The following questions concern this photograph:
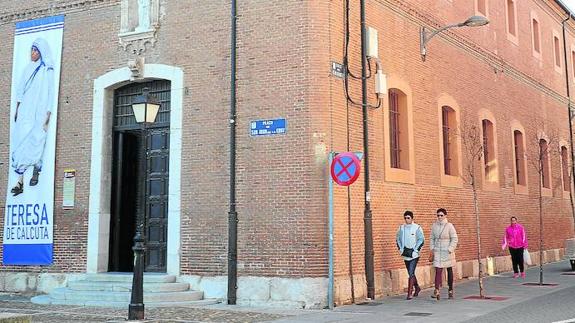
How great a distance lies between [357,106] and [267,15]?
9.09 ft

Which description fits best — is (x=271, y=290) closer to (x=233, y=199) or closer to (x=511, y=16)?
(x=233, y=199)

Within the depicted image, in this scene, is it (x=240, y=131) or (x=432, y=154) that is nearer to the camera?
(x=240, y=131)

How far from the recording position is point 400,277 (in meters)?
15.3

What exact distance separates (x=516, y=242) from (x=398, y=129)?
5.46 m

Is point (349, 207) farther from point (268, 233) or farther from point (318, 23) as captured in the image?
point (318, 23)

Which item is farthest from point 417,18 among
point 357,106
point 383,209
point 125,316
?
point 125,316

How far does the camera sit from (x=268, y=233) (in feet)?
43.5

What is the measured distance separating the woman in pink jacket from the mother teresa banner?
1270 centimetres

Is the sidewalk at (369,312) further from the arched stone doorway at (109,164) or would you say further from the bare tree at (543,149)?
the bare tree at (543,149)

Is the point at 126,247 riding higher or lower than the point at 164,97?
lower

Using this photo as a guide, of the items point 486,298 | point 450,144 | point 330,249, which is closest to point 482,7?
point 450,144

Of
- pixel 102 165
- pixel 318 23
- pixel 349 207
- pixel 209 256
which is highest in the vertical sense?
pixel 318 23

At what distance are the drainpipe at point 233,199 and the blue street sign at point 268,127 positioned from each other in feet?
1.58

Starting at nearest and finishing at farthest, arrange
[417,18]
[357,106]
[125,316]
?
[125,316] → [357,106] → [417,18]
